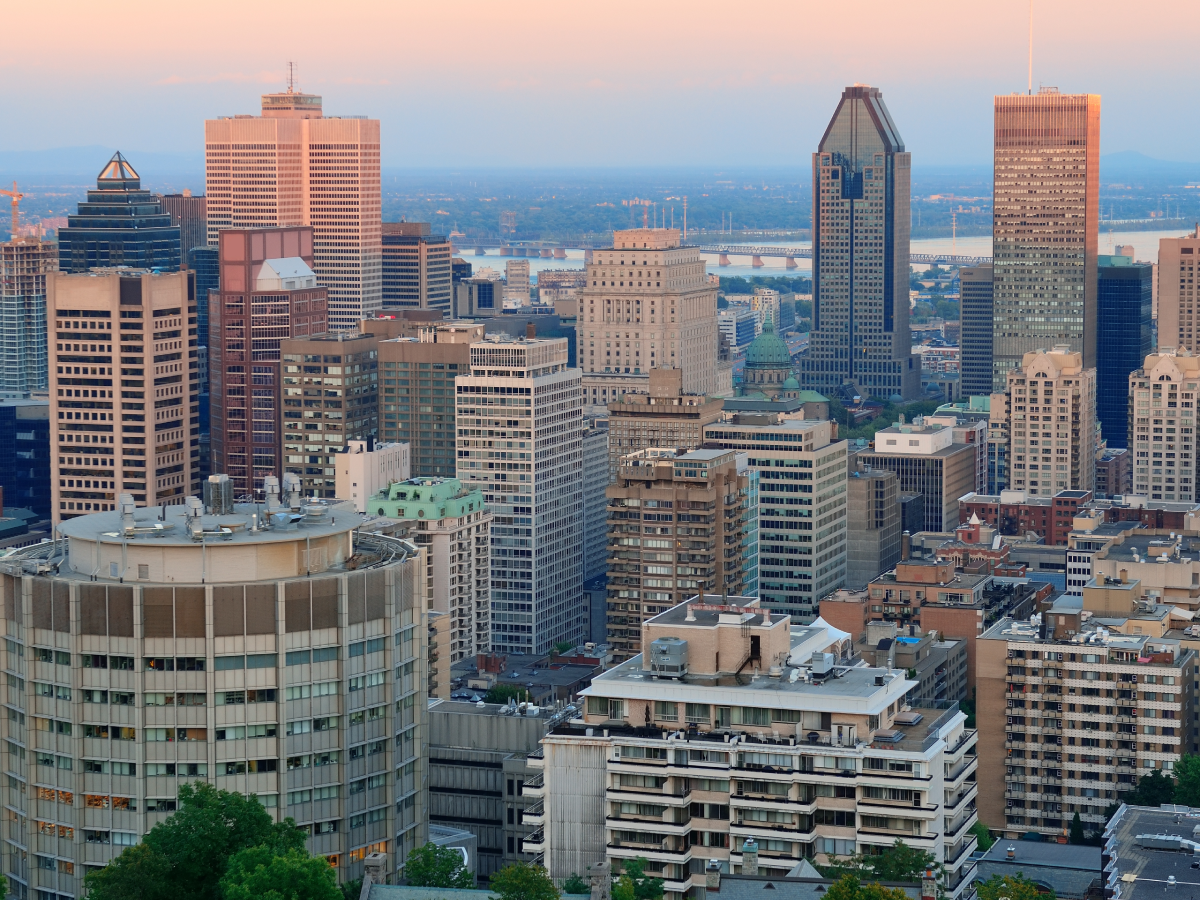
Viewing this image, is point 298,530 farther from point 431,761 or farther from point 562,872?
point 431,761

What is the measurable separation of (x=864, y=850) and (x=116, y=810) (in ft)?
113

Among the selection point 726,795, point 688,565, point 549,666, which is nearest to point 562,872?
point 726,795

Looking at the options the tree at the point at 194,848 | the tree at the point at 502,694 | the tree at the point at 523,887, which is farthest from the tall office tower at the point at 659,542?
the tree at the point at 194,848

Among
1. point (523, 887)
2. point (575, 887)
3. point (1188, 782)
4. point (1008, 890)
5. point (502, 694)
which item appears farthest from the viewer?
point (502, 694)

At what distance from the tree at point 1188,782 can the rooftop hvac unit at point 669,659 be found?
130 ft

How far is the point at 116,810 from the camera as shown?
95125 mm

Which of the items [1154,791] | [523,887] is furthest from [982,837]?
[523,887]

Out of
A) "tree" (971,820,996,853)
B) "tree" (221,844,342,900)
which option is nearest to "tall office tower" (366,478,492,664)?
"tree" (971,820,996,853)

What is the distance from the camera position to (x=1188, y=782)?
134m

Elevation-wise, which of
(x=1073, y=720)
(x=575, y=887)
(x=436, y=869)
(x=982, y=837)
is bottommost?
(x=982, y=837)

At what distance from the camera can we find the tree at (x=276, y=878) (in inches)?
3211

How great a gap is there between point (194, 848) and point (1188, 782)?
230 feet

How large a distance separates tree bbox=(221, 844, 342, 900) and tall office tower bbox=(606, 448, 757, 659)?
9681 cm

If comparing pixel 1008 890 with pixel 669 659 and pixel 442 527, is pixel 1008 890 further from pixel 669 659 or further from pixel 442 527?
pixel 442 527
